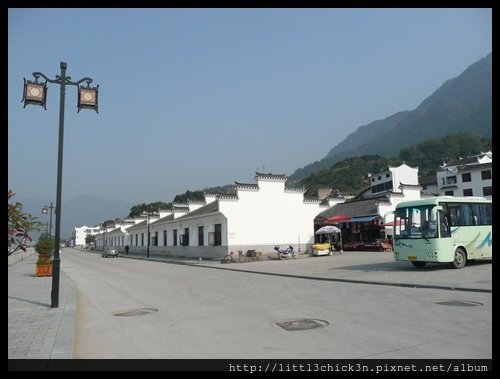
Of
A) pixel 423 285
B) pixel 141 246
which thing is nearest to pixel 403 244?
pixel 423 285

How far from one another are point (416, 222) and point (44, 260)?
738 inches

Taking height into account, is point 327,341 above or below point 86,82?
Answer: below

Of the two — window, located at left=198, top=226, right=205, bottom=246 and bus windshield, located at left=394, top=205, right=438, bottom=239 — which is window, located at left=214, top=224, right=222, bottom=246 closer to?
window, located at left=198, top=226, right=205, bottom=246

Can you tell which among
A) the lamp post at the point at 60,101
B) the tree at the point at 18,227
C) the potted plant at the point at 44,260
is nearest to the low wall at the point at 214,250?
the potted plant at the point at 44,260

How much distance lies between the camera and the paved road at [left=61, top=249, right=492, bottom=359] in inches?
248

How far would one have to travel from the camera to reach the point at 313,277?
17.0 meters

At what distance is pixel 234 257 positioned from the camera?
3244 centimetres

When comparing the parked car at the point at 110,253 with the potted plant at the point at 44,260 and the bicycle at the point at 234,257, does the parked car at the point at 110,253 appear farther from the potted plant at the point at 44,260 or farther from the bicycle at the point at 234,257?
the potted plant at the point at 44,260

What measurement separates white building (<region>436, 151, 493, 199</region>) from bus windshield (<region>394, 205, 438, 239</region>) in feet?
161

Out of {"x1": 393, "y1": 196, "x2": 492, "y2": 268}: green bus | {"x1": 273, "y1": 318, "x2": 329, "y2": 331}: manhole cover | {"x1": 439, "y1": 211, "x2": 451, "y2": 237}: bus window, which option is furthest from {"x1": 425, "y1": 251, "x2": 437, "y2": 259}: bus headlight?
{"x1": 273, "y1": 318, "x2": 329, "y2": 331}: manhole cover

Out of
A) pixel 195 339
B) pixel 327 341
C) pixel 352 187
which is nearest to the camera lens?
pixel 327 341
